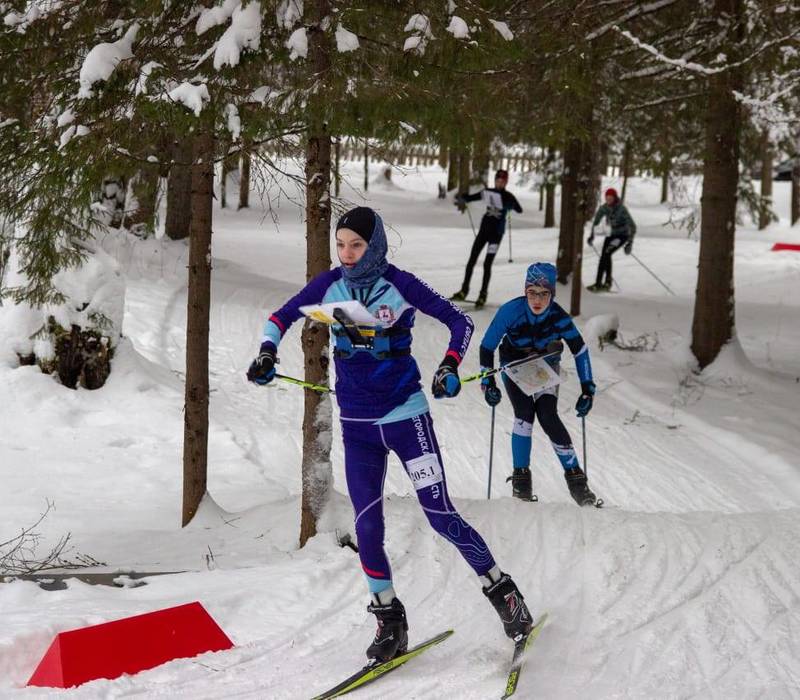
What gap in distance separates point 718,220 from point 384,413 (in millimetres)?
10019

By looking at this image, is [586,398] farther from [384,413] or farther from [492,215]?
[492,215]

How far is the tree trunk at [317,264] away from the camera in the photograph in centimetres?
691

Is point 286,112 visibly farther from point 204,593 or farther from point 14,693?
point 14,693

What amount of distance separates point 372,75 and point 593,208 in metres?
24.7

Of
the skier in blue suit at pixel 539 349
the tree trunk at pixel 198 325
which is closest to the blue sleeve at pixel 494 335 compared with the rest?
the skier in blue suit at pixel 539 349

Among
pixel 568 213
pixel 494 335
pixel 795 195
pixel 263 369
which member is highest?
pixel 795 195

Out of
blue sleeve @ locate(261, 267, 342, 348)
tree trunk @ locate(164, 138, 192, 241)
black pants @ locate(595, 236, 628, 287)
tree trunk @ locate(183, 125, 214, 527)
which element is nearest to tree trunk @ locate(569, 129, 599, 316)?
black pants @ locate(595, 236, 628, 287)

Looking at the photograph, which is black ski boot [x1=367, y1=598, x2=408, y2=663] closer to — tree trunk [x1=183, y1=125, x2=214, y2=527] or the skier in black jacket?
tree trunk [x1=183, y1=125, x2=214, y2=527]

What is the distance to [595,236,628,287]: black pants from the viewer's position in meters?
19.3

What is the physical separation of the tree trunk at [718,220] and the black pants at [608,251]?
207 inches

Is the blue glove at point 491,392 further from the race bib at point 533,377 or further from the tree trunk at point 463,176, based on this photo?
the tree trunk at point 463,176

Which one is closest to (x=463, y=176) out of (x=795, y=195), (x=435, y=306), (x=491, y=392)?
(x=795, y=195)

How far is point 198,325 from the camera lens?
8367mm

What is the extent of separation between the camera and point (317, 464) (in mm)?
7410
